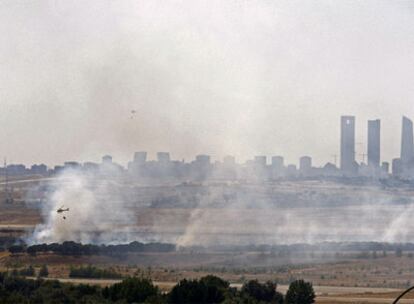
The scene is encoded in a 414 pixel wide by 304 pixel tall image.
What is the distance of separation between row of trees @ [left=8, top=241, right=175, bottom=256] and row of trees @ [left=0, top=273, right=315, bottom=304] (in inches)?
1021

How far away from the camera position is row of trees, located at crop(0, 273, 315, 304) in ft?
157

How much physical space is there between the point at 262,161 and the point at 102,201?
164 feet

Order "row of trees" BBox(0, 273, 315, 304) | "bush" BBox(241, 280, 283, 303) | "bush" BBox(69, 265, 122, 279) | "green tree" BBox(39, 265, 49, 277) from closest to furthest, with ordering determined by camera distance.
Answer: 1. "row of trees" BBox(0, 273, 315, 304)
2. "bush" BBox(241, 280, 283, 303)
3. "bush" BBox(69, 265, 122, 279)
4. "green tree" BBox(39, 265, 49, 277)

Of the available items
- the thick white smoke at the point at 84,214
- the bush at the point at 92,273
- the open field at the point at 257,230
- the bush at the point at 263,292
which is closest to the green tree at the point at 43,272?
the open field at the point at 257,230

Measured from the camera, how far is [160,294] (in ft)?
163

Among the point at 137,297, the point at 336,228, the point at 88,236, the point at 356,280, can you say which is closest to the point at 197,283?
the point at 137,297

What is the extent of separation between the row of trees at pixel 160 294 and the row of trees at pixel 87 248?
25944 mm

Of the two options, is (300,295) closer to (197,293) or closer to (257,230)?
(197,293)

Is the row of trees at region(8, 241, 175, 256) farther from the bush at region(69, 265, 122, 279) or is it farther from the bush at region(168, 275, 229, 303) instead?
the bush at region(168, 275, 229, 303)

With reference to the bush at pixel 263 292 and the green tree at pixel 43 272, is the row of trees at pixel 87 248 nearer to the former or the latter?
the green tree at pixel 43 272

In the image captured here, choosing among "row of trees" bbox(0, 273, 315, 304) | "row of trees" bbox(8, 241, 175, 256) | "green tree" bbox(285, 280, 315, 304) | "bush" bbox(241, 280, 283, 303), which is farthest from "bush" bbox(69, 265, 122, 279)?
"green tree" bbox(285, 280, 315, 304)

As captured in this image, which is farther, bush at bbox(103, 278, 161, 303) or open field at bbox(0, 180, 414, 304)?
open field at bbox(0, 180, 414, 304)

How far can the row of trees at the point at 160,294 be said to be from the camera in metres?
47.7

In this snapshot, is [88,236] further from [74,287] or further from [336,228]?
[74,287]
